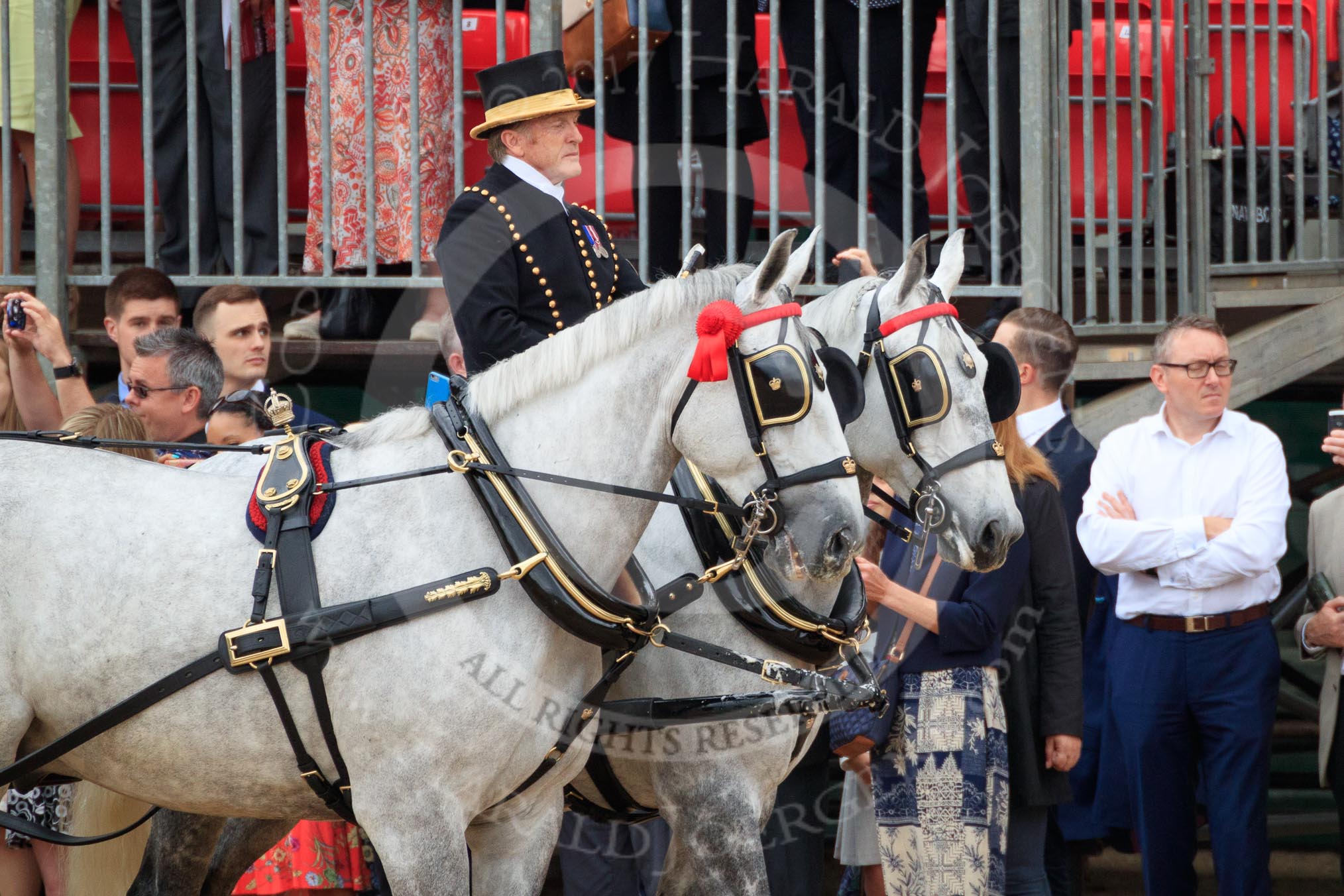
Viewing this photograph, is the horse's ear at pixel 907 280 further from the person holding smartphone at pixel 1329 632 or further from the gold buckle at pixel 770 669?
the person holding smartphone at pixel 1329 632

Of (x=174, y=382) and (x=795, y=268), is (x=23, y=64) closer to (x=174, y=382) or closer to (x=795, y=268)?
(x=174, y=382)

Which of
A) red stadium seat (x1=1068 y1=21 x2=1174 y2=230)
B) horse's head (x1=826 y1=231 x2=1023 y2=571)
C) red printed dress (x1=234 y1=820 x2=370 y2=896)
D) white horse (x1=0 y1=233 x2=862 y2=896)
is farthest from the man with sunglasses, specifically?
red stadium seat (x1=1068 y1=21 x2=1174 y2=230)

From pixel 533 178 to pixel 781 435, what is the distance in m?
1.39

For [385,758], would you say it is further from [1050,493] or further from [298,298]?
[298,298]

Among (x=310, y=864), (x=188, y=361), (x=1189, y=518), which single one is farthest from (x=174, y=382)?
(x=1189, y=518)

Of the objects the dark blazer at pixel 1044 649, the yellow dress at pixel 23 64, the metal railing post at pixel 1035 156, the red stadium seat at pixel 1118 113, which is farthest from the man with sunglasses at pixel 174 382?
the red stadium seat at pixel 1118 113

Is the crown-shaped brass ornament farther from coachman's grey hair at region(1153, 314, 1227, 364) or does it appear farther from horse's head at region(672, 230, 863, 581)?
coachman's grey hair at region(1153, 314, 1227, 364)

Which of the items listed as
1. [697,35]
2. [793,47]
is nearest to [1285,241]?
[793,47]

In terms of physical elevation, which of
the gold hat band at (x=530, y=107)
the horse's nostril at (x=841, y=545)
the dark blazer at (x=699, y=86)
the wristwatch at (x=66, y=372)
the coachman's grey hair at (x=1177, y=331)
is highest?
the dark blazer at (x=699, y=86)

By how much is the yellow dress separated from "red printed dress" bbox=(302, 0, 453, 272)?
0.94m

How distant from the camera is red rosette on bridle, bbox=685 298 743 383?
2814 mm

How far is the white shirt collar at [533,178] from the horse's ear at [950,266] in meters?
0.99

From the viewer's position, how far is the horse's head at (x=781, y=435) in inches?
112

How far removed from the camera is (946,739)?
418 centimetres
